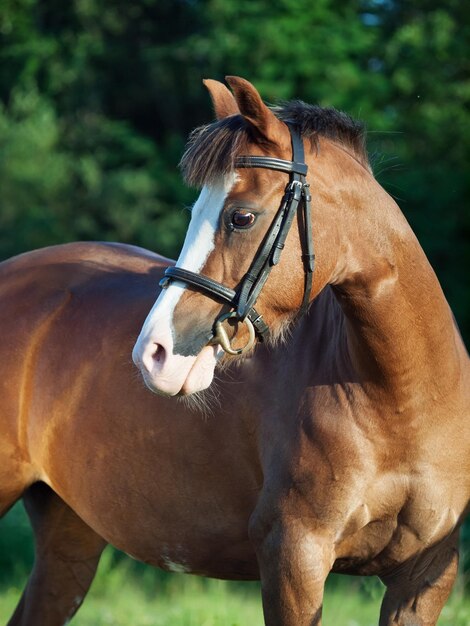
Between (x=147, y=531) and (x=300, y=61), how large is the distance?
21.7 metres

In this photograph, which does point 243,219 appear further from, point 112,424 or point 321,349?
point 112,424

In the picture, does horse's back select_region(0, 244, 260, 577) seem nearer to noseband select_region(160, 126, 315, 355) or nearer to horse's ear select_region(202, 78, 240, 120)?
noseband select_region(160, 126, 315, 355)

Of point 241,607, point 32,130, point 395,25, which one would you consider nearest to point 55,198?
point 32,130

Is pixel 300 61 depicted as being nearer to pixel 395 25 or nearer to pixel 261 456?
pixel 395 25

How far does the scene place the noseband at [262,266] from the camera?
2996mm

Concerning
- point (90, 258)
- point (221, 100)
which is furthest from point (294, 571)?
point (90, 258)

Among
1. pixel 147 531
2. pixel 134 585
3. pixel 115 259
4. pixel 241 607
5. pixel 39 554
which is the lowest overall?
pixel 134 585

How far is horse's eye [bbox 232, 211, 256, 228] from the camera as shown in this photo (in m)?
3.02

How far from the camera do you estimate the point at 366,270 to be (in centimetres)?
327

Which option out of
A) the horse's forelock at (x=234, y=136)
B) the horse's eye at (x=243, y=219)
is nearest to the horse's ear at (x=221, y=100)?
the horse's forelock at (x=234, y=136)

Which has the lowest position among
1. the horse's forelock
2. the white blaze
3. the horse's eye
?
the white blaze

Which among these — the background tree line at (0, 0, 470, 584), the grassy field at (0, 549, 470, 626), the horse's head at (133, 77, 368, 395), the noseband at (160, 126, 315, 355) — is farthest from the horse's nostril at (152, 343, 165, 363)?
the background tree line at (0, 0, 470, 584)

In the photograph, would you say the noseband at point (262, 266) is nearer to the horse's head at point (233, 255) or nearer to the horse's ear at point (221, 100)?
the horse's head at point (233, 255)

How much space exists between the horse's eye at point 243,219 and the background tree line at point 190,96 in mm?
17527
